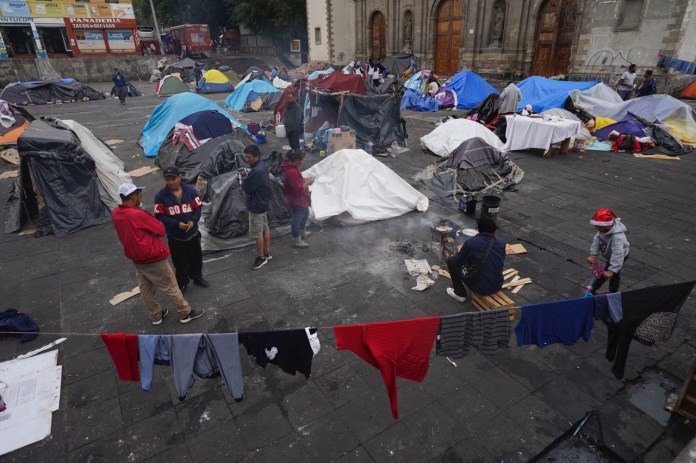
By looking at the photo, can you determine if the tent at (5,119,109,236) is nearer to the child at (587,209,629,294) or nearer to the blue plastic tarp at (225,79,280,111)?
the child at (587,209,629,294)

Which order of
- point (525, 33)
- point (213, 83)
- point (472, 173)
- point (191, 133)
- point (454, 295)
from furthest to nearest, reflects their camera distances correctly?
point (213, 83)
point (525, 33)
point (191, 133)
point (472, 173)
point (454, 295)

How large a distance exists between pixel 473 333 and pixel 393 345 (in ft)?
2.68

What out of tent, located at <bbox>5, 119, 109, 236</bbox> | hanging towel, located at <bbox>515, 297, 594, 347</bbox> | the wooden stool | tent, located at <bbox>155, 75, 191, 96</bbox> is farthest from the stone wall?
hanging towel, located at <bbox>515, 297, 594, 347</bbox>

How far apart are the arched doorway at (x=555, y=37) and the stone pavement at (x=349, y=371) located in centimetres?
1446

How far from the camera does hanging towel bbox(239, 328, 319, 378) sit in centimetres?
345

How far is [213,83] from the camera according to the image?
25641 millimetres

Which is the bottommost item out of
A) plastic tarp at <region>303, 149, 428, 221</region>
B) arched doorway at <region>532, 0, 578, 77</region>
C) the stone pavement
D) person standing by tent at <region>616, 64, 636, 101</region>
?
the stone pavement

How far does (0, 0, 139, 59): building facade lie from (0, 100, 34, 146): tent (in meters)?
23.3

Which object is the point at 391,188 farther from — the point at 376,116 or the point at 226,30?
the point at 226,30

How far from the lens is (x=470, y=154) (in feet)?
31.6

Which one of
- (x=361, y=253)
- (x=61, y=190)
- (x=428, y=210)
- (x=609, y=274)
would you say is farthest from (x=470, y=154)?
(x=61, y=190)

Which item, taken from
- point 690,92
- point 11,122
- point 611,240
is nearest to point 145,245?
point 611,240

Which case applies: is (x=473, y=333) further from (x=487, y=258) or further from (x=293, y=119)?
(x=293, y=119)

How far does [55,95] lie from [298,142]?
19918 millimetres
